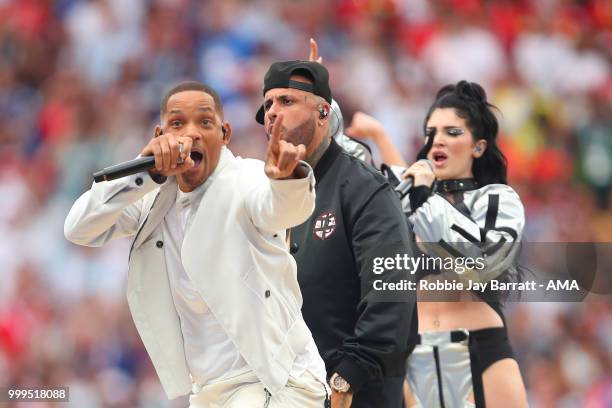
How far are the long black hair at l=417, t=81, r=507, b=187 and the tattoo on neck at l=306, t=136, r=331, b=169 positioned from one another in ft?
3.36

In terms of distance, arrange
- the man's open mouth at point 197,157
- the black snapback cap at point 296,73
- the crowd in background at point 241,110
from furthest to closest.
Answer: the crowd in background at point 241,110 < the black snapback cap at point 296,73 < the man's open mouth at point 197,157

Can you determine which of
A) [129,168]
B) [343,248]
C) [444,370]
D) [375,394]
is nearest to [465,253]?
[444,370]

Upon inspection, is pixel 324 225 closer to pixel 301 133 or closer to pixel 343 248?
pixel 343 248

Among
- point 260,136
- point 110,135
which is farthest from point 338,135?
point 110,135

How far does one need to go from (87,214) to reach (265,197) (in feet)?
2.05

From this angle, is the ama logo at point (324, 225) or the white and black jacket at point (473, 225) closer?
the ama logo at point (324, 225)

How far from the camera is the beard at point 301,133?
4164 millimetres

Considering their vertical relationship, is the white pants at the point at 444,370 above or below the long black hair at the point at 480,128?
below

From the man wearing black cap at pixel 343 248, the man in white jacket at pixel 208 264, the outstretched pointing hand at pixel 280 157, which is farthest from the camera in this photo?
the man wearing black cap at pixel 343 248

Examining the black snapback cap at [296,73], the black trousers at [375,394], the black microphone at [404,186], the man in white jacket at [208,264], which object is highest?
the black snapback cap at [296,73]

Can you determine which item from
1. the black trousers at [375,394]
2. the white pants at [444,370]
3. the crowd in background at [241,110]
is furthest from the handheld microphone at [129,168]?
the crowd in background at [241,110]

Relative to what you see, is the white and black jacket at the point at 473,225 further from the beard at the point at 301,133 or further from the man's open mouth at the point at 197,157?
the man's open mouth at the point at 197,157

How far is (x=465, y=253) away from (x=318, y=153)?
2.94ft

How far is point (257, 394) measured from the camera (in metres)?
3.52
